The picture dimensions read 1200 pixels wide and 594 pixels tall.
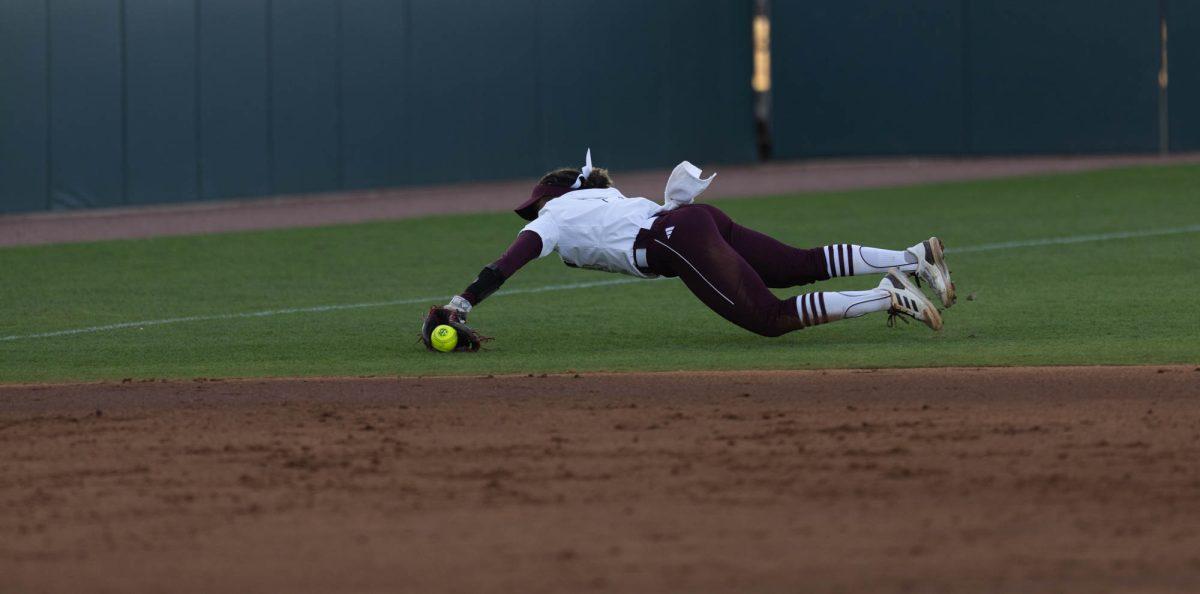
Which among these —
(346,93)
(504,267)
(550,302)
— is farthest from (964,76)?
(504,267)

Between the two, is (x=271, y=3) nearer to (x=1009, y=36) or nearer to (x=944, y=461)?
(x=1009, y=36)

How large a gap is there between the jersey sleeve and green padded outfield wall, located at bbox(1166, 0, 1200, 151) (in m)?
15.5

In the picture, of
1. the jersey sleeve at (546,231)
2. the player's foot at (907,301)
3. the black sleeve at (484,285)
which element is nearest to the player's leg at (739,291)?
the player's foot at (907,301)

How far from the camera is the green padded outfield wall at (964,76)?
2261 centimetres

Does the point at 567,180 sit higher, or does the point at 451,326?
the point at 567,180

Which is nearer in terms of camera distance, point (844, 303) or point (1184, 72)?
point (844, 303)

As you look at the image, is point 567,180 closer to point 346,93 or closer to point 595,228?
point 595,228

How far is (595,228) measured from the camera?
8.92 m

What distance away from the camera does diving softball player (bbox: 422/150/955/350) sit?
8.75m

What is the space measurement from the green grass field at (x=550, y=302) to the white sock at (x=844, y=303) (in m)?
0.21

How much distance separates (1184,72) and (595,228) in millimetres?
15479

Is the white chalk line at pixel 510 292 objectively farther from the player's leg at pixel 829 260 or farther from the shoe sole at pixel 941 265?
the shoe sole at pixel 941 265

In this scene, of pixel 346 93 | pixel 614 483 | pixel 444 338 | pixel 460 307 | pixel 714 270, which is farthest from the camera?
pixel 346 93

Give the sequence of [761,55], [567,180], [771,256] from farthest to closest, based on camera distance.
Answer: [761,55], [567,180], [771,256]
